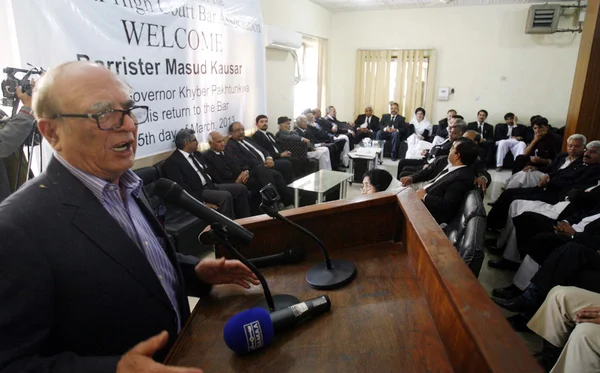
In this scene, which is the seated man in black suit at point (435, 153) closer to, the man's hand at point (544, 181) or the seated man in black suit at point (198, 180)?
the man's hand at point (544, 181)

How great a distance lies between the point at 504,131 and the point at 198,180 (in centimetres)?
606

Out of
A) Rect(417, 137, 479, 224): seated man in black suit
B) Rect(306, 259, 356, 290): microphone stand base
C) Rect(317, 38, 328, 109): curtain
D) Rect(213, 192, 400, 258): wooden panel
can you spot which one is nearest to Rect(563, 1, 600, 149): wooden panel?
Rect(417, 137, 479, 224): seated man in black suit

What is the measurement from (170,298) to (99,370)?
285 mm

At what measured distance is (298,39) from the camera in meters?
6.16

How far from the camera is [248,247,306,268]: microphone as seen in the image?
3.66 ft

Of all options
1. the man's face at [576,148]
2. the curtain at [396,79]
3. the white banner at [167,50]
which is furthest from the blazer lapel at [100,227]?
the curtain at [396,79]

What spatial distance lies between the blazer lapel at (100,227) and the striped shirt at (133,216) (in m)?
0.02

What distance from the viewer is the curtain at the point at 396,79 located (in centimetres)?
785

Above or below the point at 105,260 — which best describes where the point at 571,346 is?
below

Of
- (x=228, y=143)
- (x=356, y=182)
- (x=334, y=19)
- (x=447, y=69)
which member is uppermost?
(x=334, y=19)

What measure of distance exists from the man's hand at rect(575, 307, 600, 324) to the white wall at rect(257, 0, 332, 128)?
481 cm

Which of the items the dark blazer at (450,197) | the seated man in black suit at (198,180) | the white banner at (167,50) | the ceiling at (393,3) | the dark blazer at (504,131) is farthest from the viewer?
the ceiling at (393,3)

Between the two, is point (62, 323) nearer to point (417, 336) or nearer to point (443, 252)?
point (417, 336)

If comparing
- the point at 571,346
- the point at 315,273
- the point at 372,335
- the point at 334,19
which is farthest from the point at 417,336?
the point at 334,19
